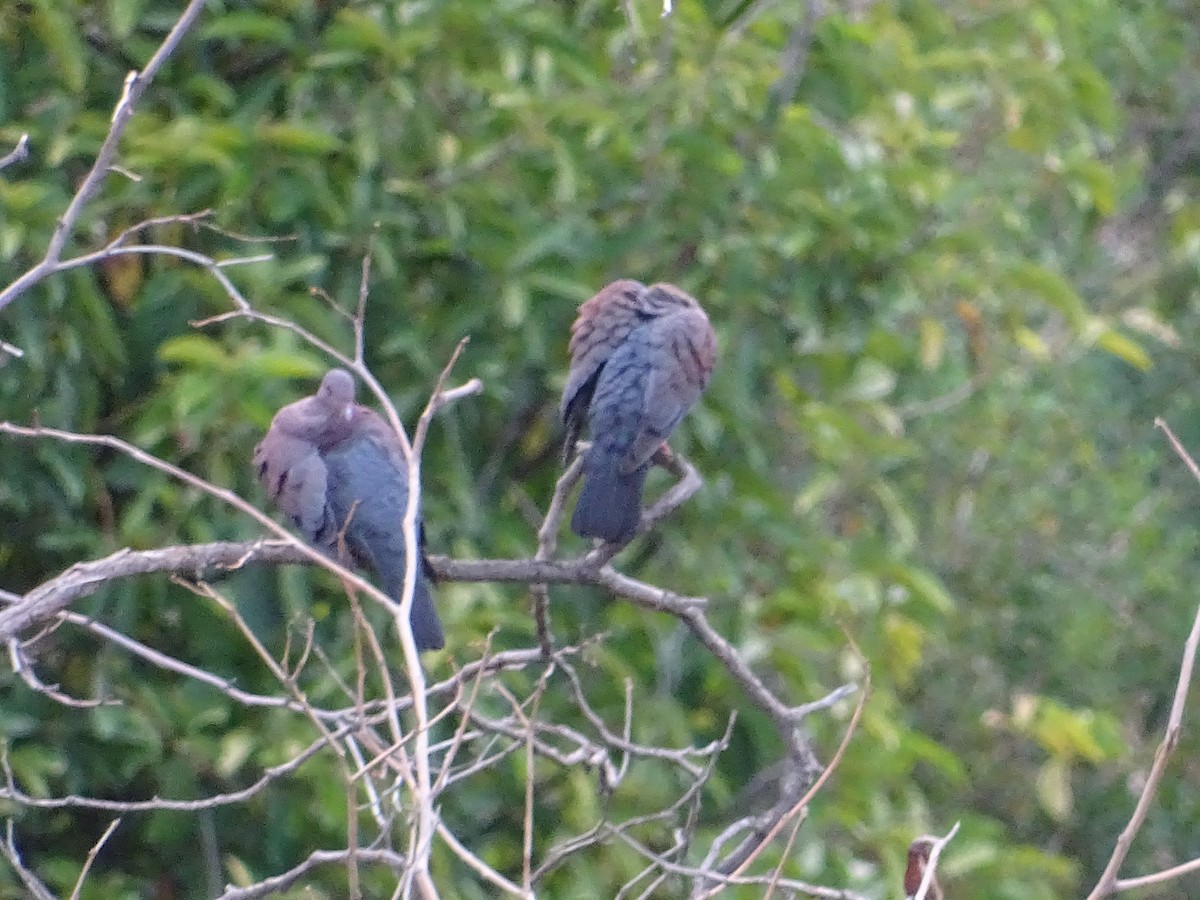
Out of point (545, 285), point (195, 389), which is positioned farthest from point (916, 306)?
point (195, 389)

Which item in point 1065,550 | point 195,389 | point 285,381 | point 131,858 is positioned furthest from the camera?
point 1065,550

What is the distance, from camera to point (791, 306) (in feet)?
12.3

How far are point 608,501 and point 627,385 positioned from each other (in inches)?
11.9

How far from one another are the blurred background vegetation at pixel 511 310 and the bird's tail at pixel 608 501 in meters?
0.54

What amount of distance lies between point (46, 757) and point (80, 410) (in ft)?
2.43

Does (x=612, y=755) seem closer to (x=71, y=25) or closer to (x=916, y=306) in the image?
(x=916, y=306)

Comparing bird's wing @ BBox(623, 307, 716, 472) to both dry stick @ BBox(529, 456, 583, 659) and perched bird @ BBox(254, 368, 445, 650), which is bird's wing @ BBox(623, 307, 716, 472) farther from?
perched bird @ BBox(254, 368, 445, 650)

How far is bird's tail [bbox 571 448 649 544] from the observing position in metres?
2.85

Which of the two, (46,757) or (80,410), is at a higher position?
(80,410)

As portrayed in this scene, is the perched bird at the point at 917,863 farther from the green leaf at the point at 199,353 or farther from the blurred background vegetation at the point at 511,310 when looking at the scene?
the green leaf at the point at 199,353

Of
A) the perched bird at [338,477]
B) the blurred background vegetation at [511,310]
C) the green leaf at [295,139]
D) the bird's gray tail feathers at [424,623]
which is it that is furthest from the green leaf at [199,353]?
the bird's gray tail feathers at [424,623]

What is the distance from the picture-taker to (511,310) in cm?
340

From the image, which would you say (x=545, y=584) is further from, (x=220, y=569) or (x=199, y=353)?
(x=199, y=353)

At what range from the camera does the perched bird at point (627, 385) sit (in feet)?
9.57
